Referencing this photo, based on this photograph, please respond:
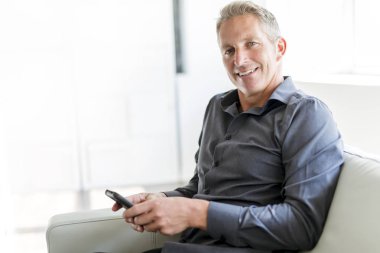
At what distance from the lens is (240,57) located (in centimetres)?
131

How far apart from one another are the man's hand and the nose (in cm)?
41

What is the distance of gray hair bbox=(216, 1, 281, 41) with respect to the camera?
50.9 inches

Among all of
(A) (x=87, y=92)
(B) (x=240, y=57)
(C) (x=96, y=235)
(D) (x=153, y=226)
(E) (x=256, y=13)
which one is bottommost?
(C) (x=96, y=235)

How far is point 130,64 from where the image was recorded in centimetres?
367

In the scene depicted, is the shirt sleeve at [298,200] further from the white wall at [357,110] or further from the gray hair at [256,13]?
the white wall at [357,110]

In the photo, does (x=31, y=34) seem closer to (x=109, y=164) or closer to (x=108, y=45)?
(x=108, y=45)

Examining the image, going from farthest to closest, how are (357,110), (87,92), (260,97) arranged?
1. (87,92)
2. (357,110)
3. (260,97)

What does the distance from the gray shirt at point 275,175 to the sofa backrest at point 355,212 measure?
0.09 ft

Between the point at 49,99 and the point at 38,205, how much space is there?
80cm

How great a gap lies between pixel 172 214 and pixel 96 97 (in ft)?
8.74

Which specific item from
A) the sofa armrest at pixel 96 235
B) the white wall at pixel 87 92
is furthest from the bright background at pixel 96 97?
the sofa armrest at pixel 96 235

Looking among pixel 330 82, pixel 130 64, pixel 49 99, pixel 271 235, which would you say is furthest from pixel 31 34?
pixel 271 235

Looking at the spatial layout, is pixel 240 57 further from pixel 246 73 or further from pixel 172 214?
pixel 172 214

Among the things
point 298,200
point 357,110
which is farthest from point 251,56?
point 357,110
